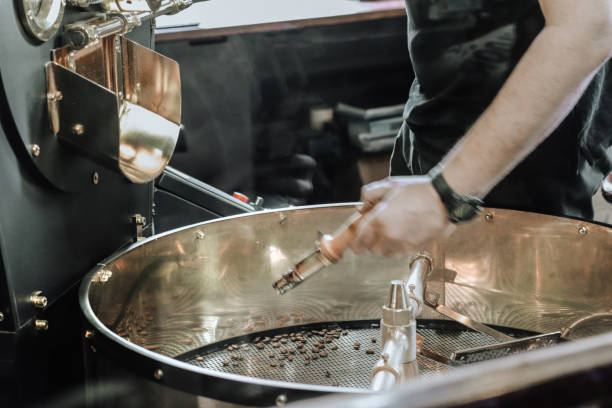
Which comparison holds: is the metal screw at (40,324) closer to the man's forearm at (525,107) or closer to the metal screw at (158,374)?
the metal screw at (158,374)

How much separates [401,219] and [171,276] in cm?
34

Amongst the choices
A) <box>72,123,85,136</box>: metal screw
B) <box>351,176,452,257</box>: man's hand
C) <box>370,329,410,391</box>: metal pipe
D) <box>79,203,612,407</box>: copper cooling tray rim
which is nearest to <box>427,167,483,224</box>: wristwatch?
<box>351,176,452,257</box>: man's hand

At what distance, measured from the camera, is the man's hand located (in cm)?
67

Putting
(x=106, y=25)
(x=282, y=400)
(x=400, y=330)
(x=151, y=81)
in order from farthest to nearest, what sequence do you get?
(x=151, y=81), (x=106, y=25), (x=400, y=330), (x=282, y=400)

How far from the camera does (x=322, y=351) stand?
86 cm

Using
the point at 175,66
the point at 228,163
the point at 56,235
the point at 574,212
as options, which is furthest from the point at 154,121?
the point at 228,163

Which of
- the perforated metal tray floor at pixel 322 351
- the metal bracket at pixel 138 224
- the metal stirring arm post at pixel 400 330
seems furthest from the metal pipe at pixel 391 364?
the metal bracket at pixel 138 224

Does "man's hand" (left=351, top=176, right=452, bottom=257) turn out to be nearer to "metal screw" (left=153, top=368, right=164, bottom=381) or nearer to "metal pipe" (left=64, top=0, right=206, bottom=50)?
"metal screw" (left=153, top=368, right=164, bottom=381)

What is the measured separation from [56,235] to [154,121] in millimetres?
207

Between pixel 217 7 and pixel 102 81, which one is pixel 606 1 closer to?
pixel 102 81

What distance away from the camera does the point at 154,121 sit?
2.89ft

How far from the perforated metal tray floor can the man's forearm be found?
0.79ft

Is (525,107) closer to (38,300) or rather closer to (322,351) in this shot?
(322,351)

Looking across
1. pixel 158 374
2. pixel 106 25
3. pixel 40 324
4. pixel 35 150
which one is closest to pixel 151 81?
pixel 106 25
